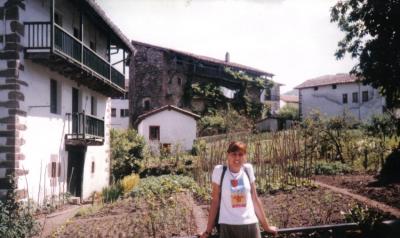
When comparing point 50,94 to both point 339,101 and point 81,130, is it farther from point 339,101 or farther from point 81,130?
point 339,101

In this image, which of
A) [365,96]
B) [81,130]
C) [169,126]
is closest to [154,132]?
[169,126]

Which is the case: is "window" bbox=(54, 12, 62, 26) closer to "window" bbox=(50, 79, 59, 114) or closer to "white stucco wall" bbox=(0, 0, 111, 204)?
"white stucco wall" bbox=(0, 0, 111, 204)

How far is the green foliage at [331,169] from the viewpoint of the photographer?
1535cm

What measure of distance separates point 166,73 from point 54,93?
25.9 metres

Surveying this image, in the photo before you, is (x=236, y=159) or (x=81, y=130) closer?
(x=236, y=159)

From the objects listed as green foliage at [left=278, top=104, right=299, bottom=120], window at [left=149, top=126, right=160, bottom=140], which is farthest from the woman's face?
green foliage at [left=278, top=104, right=299, bottom=120]

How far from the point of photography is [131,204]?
11.6m

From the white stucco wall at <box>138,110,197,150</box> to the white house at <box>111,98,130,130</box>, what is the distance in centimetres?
1267

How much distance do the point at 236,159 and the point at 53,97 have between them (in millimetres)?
12230

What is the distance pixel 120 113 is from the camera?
46.1 m

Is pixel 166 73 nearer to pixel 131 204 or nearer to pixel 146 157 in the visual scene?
pixel 146 157

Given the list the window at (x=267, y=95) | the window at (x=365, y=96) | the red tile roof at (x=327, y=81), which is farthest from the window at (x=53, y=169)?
the window at (x=267, y=95)

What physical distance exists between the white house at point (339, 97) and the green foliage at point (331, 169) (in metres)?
27.8

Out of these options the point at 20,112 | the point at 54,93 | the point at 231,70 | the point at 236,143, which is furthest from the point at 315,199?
the point at 231,70
